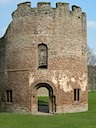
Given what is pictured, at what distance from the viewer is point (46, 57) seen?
24438 mm

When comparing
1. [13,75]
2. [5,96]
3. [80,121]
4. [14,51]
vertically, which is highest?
[14,51]

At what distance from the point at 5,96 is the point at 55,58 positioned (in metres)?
5.22

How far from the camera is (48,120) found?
19.8m

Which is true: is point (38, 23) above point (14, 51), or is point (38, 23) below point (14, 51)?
above

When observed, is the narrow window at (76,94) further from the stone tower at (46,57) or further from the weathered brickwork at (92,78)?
the weathered brickwork at (92,78)

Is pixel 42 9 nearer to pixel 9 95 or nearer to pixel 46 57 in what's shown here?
pixel 46 57

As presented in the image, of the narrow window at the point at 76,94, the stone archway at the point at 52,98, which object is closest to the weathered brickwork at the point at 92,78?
the narrow window at the point at 76,94

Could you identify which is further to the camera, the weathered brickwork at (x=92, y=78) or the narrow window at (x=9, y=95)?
the weathered brickwork at (x=92, y=78)

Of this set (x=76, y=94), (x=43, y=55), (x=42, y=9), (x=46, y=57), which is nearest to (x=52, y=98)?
(x=76, y=94)

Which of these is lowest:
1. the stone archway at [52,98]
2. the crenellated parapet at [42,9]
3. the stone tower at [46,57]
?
the stone archway at [52,98]

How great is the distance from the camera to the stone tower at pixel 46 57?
24.2 meters

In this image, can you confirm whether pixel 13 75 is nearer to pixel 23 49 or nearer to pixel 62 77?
pixel 23 49

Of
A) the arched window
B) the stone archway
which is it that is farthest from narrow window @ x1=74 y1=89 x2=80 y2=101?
the arched window

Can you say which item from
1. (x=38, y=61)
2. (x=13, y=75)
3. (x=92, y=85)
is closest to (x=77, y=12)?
(x=38, y=61)
